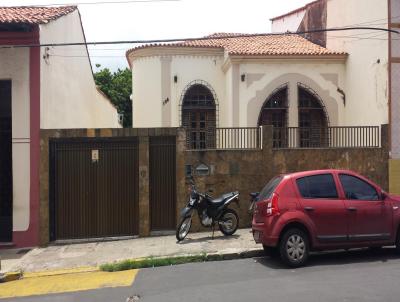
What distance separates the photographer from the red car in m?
8.61

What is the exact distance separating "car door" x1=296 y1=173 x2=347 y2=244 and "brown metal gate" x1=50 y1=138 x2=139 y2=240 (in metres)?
4.94

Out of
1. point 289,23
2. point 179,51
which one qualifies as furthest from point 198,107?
point 289,23

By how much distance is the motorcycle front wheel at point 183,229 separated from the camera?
11266 millimetres

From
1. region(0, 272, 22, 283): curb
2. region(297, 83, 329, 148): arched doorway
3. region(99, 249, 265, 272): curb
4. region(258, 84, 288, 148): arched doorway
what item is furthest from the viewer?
region(297, 83, 329, 148): arched doorway

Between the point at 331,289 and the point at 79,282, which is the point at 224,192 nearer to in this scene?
the point at 79,282

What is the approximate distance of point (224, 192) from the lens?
41.9 ft

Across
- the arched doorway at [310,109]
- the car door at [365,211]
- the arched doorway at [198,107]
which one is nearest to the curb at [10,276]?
the car door at [365,211]

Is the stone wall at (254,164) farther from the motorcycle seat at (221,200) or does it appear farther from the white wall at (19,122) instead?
the white wall at (19,122)

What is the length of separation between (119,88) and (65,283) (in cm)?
3213

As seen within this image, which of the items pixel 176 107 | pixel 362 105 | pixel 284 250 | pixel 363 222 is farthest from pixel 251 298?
pixel 176 107

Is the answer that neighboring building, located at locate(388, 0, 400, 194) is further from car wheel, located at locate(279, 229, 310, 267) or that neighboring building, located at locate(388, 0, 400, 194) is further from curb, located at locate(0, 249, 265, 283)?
car wheel, located at locate(279, 229, 310, 267)

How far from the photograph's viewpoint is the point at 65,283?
8617mm

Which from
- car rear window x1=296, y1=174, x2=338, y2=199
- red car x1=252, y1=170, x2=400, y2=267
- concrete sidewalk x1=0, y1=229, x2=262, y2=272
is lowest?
concrete sidewalk x1=0, y1=229, x2=262, y2=272

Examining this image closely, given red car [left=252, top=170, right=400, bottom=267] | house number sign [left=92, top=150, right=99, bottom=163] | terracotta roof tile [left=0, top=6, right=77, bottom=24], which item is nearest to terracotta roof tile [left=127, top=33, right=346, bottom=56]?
terracotta roof tile [left=0, top=6, right=77, bottom=24]
